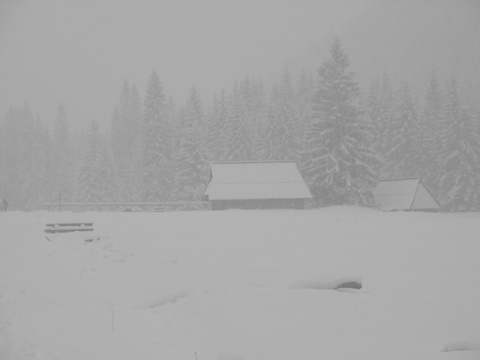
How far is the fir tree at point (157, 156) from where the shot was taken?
4944 centimetres

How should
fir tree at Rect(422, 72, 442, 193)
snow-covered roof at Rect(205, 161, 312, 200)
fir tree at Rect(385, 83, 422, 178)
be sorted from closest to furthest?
snow-covered roof at Rect(205, 161, 312, 200), fir tree at Rect(385, 83, 422, 178), fir tree at Rect(422, 72, 442, 193)

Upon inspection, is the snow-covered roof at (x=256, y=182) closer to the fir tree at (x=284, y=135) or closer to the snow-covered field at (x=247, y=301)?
the fir tree at (x=284, y=135)

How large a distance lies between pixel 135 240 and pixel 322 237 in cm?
683

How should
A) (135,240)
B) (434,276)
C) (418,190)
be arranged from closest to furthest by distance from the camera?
1. (434,276)
2. (135,240)
3. (418,190)

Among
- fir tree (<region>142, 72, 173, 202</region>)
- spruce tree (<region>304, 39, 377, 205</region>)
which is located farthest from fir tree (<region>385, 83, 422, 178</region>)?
fir tree (<region>142, 72, 173, 202</region>)

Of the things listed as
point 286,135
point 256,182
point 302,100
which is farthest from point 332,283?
point 302,100

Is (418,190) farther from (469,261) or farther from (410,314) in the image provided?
(410,314)

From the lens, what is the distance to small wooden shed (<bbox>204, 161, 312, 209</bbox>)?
36.5m

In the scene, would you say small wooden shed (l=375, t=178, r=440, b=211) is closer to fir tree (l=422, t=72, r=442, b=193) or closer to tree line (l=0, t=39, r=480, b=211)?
tree line (l=0, t=39, r=480, b=211)

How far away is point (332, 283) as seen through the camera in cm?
717

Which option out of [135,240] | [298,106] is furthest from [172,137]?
[135,240]

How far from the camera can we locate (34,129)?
222ft

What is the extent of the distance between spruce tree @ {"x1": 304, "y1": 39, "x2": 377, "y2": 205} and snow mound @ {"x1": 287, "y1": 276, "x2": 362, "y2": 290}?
28.8 metres

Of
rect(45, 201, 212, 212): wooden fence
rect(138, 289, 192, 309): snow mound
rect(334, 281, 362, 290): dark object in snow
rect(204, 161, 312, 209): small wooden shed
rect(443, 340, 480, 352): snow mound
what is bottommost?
rect(45, 201, 212, 212): wooden fence
